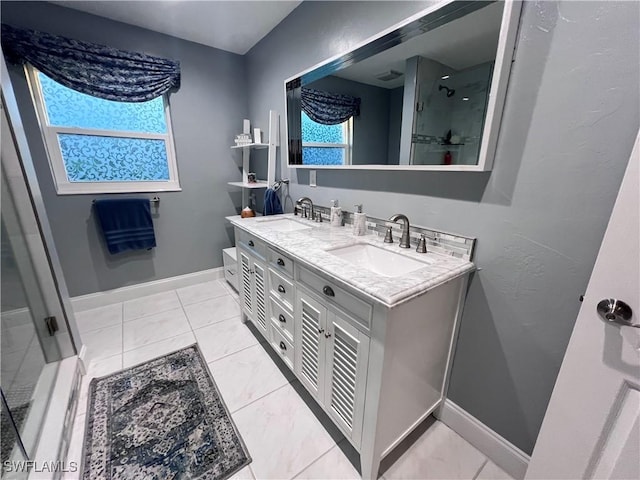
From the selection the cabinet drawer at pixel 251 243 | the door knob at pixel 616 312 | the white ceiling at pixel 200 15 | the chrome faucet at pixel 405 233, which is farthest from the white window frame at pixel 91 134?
the door knob at pixel 616 312

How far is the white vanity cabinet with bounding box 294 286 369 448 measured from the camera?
1.02 meters

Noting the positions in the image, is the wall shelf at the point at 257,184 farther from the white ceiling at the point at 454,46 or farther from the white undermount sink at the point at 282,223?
the white ceiling at the point at 454,46

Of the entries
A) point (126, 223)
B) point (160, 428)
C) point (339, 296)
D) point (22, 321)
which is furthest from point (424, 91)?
point (126, 223)

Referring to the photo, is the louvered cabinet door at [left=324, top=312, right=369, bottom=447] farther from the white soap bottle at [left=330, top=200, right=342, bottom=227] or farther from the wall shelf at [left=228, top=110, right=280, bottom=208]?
the wall shelf at [left=228, top=110, right=280, bottom=208]

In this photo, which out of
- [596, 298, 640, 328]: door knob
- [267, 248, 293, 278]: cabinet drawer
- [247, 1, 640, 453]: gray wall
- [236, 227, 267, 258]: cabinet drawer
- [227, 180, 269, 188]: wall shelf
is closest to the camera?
[596, 298, 640, 328]: door knob

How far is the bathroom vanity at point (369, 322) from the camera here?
0.94 m

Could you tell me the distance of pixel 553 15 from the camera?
0.85m

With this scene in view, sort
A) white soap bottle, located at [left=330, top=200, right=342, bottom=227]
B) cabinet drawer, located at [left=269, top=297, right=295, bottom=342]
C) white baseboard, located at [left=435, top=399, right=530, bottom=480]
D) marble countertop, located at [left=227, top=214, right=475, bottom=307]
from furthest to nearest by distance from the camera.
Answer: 1. white soap bottle, located at [left=330, top=200, right=342, bottom=227]
2. cabinet drawer, located at [left=269, top=297, right=295, bottom=342]
3. white baseboard, located at [left=435, top=399, right=530, bottom=480]
4. marble countertop, located at [left=227, top=214, right=475, bottom=307]

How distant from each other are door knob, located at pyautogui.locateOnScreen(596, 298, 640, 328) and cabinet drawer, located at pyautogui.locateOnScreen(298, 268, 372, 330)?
0.63 m

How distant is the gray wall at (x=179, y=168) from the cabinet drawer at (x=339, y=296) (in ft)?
6.57

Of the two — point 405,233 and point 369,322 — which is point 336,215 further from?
point 369,322

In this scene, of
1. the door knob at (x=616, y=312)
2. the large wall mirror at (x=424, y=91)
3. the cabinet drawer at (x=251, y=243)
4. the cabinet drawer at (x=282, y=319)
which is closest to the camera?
the door knob at (x=616, y=312)

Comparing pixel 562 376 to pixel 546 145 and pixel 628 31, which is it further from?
pixel 628 31

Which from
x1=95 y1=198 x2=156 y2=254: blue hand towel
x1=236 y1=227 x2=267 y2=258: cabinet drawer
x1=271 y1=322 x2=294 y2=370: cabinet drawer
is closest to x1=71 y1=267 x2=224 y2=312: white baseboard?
x1=95 y1=198 x2=156 y2=254: blue hand towel
